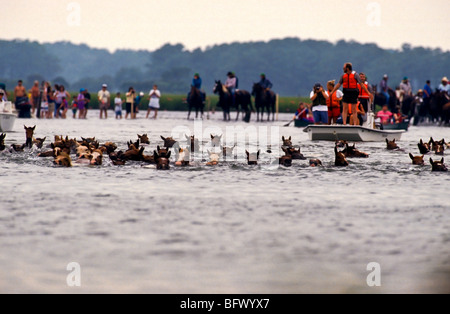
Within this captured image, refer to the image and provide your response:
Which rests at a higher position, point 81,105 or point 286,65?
point 286,65

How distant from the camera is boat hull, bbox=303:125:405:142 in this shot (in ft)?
71.4

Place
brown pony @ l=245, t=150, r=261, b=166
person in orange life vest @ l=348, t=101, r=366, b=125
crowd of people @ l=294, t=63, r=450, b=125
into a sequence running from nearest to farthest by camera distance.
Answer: brown pony @ l=245, t=150, r=261, b=166, crowd of people @ l=294, t=63, r=450, b=125, person in orange life vest @ l=348, t=101, r=366, b=125

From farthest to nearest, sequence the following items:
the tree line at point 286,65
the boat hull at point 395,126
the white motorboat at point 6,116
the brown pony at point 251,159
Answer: the tree line at point 286,65 < the boat hull at point 395,126 < the white motorboat at point 6,116 < the brown pony at point 251,159

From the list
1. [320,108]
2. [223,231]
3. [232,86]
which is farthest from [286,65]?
[223,231]

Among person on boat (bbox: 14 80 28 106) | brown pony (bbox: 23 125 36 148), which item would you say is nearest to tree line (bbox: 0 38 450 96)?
person on boat (bbox: 14 80 28 106)

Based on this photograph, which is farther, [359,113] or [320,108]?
[320,108]

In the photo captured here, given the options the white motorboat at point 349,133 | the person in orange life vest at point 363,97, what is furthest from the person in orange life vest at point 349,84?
the person in orange life vest at point 363,97

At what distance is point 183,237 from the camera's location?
301 inches

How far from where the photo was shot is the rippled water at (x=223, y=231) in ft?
19.9

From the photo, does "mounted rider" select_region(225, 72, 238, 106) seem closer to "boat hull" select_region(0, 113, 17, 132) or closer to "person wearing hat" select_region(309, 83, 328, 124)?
"person wearing hat" select_region(309, 83, 328, 124)

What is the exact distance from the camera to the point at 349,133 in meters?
21.9

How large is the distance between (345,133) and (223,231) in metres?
14.3

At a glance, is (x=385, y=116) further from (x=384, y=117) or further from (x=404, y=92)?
(x=404, y=92)

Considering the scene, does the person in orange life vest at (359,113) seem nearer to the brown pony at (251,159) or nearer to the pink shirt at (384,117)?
the brown pony at (251,159)
